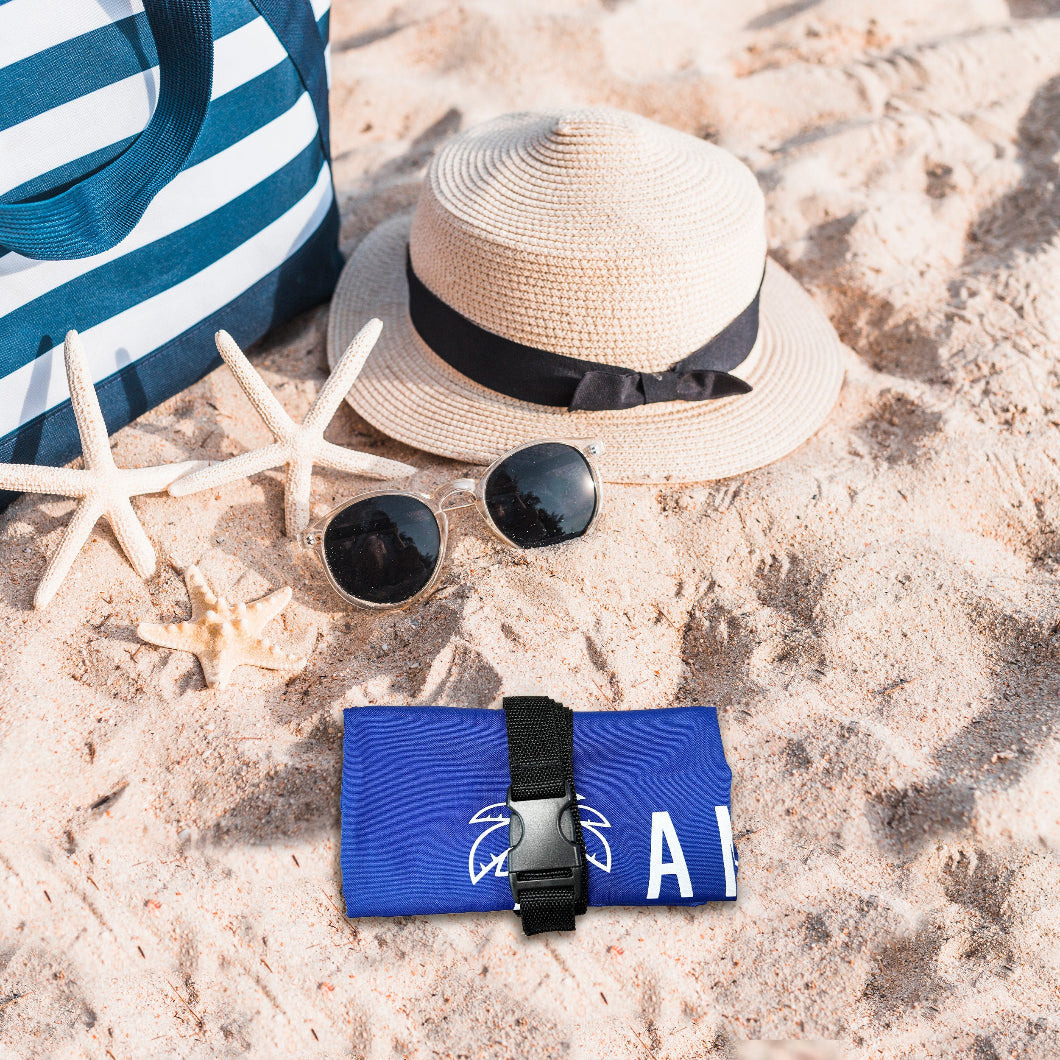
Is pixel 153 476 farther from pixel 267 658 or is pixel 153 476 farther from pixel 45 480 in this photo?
pixel 267 658

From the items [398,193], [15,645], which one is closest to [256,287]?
[398,193]

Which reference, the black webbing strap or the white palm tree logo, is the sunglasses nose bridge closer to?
the black webbing strap

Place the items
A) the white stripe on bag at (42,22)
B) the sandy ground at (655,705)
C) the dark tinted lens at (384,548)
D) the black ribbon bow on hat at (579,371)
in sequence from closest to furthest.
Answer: the sandy ground at (655,705)
the white stripe on bag at (42,22)
the dark tinted lens at (384,548)
the black ribbon bow on hat at (579,371)

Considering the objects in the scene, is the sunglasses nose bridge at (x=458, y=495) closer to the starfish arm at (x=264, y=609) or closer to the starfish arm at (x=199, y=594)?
the starfish arm at (x=264, y=609)

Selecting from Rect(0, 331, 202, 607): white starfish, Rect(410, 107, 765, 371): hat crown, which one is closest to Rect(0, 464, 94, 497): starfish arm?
Rect(0, 331, 202, 607): white starfish

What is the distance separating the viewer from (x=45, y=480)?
1.63 meters

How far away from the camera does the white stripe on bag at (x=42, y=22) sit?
144cm

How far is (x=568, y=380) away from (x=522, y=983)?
1.12 metres

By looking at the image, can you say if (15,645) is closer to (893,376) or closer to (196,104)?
(196,104)

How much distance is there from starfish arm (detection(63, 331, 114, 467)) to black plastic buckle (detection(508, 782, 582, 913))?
1.04 metres

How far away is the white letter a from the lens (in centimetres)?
131

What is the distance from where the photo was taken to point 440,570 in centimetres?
169

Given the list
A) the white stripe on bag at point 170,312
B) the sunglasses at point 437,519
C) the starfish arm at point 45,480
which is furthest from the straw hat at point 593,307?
the starfish arm at point 45,480

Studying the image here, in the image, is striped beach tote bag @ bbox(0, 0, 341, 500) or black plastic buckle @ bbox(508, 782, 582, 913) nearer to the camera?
black plastic buckle @ bbox(508, 782, 582, 913)
